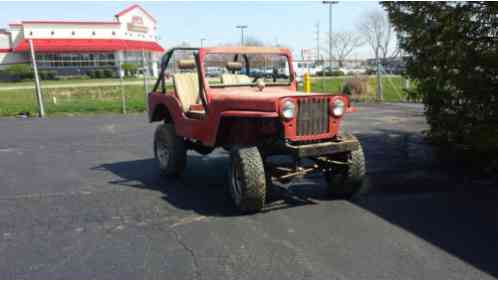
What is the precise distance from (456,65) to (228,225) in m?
4.17

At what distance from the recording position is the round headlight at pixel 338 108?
4.48 meters

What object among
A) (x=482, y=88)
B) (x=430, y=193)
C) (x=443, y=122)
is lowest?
(x=430, y=193)

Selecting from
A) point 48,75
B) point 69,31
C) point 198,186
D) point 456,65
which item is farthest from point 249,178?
point 69,31

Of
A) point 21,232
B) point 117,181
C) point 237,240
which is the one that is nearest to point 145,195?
point 117,181

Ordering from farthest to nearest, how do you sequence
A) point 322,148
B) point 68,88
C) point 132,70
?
point 132,70, point 68,88, point 322,148

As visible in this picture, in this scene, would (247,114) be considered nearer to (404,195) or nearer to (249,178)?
(249,178)

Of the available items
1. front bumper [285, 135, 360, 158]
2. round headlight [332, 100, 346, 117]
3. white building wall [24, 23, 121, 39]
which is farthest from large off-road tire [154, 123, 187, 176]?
white building wall [24, 23, 121, 39]

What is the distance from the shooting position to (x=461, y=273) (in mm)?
3154

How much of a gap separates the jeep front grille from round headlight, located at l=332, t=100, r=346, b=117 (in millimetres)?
81

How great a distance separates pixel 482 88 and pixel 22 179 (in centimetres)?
674

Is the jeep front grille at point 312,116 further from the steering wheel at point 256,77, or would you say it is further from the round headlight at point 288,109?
the steering wheel at point 256,77

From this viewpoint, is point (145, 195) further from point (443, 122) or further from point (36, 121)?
point (36, 121)

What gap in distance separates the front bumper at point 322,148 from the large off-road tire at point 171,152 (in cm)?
214

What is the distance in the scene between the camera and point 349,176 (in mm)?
4758
